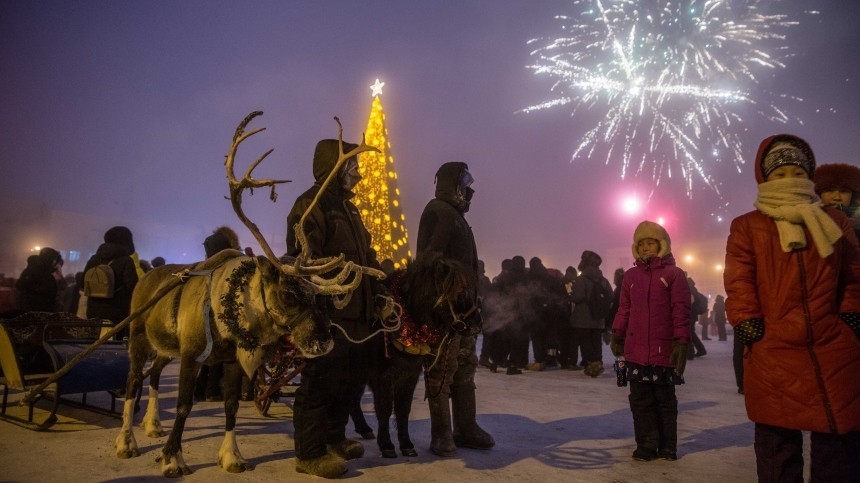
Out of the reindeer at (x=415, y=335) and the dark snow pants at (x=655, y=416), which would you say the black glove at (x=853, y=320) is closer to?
the dark snow pants at (x=655, y=416)

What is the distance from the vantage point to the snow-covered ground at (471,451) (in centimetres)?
368

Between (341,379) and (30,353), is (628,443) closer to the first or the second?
(341,379)

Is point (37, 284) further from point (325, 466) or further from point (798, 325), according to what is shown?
point (798, 325)

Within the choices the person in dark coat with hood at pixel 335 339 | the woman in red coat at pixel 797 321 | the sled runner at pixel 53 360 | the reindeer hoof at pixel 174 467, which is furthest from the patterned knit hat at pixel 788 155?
the sled runner at pixel 53 360

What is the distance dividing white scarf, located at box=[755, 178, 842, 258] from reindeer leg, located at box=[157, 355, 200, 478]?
375 cm

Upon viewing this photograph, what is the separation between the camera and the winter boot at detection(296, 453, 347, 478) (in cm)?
354

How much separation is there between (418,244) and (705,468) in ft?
9.83

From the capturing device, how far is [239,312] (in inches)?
138

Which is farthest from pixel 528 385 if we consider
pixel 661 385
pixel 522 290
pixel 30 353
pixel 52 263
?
pixel 52 263

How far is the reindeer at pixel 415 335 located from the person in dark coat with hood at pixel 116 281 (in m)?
3.69

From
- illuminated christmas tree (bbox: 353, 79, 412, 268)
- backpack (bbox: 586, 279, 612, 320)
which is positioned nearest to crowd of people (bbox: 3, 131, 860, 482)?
backpack (bbox: 586, 279, 612, 320)

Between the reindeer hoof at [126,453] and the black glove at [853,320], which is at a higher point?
the black glove at [853,320]

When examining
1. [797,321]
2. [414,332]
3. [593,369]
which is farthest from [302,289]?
[593,369]

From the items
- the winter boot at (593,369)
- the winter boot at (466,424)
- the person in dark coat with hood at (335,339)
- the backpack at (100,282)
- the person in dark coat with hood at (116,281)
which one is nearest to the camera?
the person in dark coat with hood at (335,339)
